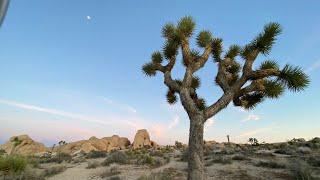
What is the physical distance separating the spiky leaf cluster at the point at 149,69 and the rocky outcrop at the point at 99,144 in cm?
3011

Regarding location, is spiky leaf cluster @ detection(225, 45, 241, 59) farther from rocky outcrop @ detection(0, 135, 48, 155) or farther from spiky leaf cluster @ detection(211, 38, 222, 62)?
rocky outcrop @ detection(0, 135, 48, 155)

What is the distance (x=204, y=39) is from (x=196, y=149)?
3760mm

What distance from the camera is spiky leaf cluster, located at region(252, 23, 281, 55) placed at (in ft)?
32.9

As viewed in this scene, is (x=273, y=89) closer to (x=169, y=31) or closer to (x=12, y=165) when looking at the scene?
(x=169, y=31)

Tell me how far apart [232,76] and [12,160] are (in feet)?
28.4

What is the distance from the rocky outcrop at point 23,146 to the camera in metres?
42.3

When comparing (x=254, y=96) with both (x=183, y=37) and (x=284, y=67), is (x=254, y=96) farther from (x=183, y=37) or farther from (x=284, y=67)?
(x=183, y=37)

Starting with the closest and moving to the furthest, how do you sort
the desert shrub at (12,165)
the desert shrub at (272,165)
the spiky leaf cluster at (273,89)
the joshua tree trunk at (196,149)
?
the joshua tree trunk at (196,149), the spiky leaf cluster at (273,89), the desert shrub at (272,165), the desert shrub at (12,165)

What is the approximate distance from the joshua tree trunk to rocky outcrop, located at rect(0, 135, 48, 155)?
37.4 m

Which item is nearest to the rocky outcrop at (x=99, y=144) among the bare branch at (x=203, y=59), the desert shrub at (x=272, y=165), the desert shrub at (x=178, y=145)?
the desert shrub at (x=178, y=145)

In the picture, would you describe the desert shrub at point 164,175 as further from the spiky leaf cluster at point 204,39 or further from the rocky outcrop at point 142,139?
the rocky outcrop at point 142,139

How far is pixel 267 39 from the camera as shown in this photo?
32.9ft

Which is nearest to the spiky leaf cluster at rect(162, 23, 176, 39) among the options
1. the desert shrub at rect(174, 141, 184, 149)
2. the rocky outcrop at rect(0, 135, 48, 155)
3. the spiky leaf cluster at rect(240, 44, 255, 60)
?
the spiky leaf cluster at rect(240, 44, 255, 60)

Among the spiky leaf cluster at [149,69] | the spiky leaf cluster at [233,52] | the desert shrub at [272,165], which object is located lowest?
the desert shrub at [272,165]
